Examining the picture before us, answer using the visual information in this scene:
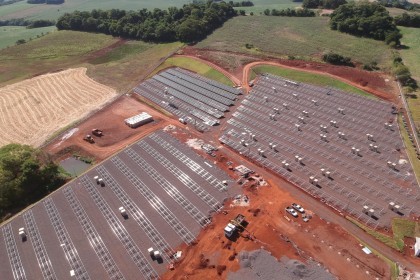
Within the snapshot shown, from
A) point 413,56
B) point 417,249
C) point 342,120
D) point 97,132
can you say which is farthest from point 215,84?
point 417,249

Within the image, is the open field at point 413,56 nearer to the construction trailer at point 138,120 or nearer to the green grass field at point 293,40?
the green grass field at point 293,40

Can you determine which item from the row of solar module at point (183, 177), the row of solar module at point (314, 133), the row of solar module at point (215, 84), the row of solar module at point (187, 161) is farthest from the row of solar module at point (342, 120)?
the row of solar module at point (183, 177)

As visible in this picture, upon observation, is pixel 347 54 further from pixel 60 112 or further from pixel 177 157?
pixel 60 112

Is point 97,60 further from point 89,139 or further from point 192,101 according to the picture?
point 89,139

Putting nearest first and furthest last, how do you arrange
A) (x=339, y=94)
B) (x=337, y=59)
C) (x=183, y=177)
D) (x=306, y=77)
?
(x=183, y=177), (x=339, y=94), (x=306, y=77), (x=337, y=59)

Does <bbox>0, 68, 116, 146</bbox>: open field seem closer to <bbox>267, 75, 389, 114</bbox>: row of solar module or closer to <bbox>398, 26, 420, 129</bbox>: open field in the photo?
<bbox>267, 75, 389, 114</bbox>: row of solar module

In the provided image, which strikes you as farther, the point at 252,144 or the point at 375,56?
the point at 375,56

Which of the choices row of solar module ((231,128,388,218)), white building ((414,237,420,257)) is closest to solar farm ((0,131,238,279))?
row of solar module ((231,128,388,218))

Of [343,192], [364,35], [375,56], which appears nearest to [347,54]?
[375,56]
